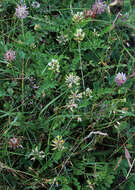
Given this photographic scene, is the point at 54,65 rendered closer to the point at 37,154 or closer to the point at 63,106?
the point at 63,106

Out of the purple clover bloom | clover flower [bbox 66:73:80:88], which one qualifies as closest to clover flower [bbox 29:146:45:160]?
clover flower [bbox 66:73:80:88]

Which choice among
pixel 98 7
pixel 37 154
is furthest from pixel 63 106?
pixel 98 7

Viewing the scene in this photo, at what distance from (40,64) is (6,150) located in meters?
0.63

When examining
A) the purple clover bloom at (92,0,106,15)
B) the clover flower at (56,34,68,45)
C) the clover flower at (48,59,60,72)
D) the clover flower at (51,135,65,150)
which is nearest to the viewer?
the clover flower at (51,135,65,150)

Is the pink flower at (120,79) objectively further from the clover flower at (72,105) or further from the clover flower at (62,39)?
the clover flower at (62,39)

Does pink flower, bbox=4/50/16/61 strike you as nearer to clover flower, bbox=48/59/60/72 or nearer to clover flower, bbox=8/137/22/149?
clover flower, bbox=48/59/60/72

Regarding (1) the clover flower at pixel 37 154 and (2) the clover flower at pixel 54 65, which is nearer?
(1) the clover flower at pixel 37 154

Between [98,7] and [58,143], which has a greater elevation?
[98,7]

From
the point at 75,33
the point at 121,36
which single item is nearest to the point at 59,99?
the point at 75,33

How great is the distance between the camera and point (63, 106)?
1776mm

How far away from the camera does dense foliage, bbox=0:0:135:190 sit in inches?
67.8

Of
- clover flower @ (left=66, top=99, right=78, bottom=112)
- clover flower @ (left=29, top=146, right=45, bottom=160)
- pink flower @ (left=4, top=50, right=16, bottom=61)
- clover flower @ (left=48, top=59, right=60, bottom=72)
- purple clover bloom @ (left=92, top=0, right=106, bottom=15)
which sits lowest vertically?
clover flower @ (left=29, top=146, right=45, bottom=160)

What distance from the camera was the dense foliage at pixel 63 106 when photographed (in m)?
1.72

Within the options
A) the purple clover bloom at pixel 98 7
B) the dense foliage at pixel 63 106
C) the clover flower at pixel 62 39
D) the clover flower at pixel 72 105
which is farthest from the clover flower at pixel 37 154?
the purple clover bloom at pixel 98 7
